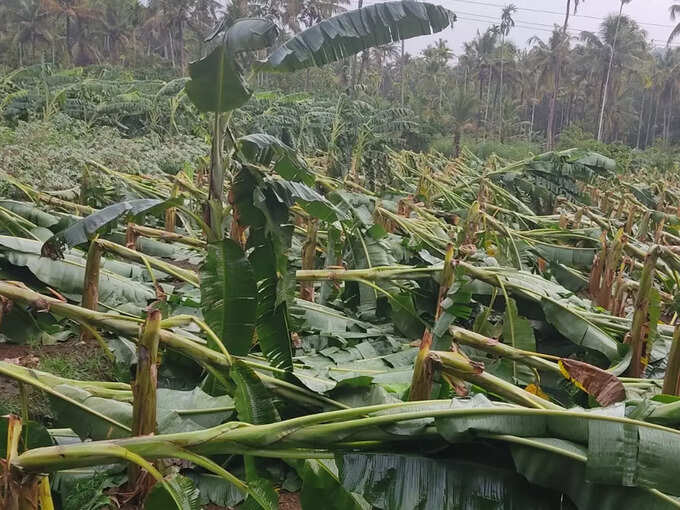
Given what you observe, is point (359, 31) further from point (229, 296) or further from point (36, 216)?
Answer: point (36, 216)

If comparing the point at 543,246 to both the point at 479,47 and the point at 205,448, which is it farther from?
the point at 479,47

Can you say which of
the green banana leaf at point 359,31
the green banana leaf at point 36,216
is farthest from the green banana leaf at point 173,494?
the green banana leaf at point 36,216

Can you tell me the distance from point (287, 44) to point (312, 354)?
7.11 ft

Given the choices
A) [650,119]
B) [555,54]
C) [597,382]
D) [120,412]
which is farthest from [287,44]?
[650,119]

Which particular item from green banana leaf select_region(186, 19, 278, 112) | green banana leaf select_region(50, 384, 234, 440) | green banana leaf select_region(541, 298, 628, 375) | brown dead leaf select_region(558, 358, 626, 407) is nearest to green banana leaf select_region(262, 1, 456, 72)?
green banana leaf select_region(186, 19, 278, 112)

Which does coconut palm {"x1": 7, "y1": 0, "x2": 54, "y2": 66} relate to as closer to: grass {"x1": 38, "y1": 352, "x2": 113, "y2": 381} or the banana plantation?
the banana plantation

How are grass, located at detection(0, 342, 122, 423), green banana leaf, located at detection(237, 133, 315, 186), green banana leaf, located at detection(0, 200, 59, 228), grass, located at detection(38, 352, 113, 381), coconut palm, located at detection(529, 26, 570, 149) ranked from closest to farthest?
grass, located at detection(0, 342, 122, 423) → grass, located at detection(38, 352, 113, 381) → green banana leaf, located at detection(237, 133, 315, 186) → green banana leaf, located at detection(0, 200, 59, 228) → coconut palm, located at detection(529, 26, 570, 149)

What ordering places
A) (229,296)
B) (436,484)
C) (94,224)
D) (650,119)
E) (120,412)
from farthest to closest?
(650,119), (94,224), (229,296), (120,412), (436,484)

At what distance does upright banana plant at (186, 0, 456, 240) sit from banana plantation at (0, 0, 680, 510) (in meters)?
0.01

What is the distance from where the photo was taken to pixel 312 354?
352 centimetres

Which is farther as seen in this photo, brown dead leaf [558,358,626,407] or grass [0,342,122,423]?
grass [0,342,122,423]

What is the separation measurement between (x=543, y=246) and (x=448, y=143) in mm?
26511

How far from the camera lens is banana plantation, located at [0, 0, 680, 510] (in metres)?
1.36

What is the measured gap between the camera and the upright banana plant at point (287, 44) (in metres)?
3.69
